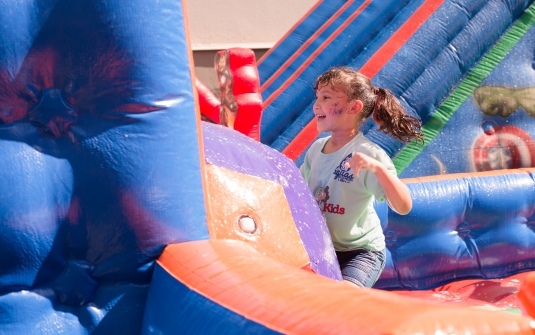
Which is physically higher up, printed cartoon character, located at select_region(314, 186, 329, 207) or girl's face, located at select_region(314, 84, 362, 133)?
girl's face, located at select_region(314, 84, 362, 133)

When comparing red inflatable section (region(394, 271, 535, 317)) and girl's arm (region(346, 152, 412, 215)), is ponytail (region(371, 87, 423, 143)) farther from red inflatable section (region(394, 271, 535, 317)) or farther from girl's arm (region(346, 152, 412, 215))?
red inflatable section (region(394, 271, 535, 317))

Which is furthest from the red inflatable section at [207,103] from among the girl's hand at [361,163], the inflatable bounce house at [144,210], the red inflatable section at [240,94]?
the girl's hand at [361,163]

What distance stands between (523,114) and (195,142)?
6.11ft

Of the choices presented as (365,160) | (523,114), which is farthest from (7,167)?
(523,114)

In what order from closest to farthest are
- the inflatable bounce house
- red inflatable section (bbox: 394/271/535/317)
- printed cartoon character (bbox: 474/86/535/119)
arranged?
the inflatable bounce house
red inflatable section (bbox: 394/271/535/317)
printed cartoon character (bbox: 474/86/535/119)

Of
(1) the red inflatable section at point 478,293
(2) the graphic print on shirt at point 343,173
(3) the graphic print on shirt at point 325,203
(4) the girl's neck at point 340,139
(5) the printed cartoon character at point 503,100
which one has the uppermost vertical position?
(4) the girl's neck at point 340,139

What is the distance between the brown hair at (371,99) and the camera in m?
1.66

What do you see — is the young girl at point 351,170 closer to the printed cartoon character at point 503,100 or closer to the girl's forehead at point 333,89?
the girl's forehead at point 333,89

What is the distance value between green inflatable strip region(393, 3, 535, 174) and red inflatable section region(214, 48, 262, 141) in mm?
669

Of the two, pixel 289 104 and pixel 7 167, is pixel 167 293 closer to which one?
pixel 7 167

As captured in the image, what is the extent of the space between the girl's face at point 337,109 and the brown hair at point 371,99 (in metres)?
0.01

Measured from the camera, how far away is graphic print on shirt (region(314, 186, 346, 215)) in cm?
159

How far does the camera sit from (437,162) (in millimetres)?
2504

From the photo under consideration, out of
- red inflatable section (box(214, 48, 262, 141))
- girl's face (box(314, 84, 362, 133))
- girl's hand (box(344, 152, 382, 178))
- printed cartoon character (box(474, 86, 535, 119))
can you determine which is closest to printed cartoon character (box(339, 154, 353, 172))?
girl's face (box(314, 84, 362, 133))
